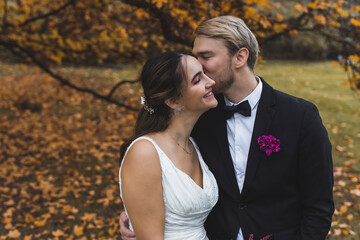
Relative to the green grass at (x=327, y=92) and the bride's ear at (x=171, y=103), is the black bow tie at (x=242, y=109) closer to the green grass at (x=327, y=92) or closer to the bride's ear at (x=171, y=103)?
the bride's ear at (x=171, y=103)

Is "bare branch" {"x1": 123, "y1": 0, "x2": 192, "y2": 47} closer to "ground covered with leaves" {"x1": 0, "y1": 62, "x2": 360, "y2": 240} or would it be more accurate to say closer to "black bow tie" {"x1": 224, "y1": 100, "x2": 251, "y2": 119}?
"ground covered with leaves" {"x1": 0, "y1": 62, "x2": 360, "y2": 240}

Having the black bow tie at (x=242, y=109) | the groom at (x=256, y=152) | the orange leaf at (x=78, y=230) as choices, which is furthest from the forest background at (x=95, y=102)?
the black bow tie at (x=242, y=109)

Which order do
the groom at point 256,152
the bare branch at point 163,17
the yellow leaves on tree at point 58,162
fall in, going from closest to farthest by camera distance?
the groom at point 256,152
the bare branch at point 163,17
the yellow leaves on tree at point 58,162

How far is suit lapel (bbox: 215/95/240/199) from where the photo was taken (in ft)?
7.26

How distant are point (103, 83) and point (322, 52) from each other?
11584mm

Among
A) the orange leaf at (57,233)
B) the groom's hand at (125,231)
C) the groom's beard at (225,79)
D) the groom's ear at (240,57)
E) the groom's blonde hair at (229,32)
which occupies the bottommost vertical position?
the orange leaf at (57,233)

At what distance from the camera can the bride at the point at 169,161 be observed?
2.03 meters

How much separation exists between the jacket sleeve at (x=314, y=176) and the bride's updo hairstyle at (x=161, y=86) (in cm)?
84

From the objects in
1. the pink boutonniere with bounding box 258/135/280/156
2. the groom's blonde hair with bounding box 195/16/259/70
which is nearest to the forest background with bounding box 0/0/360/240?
the groom's blonde hair with bounding box 195/16/259/70

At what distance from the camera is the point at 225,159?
226 centimetres

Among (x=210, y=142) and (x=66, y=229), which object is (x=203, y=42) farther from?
(x=66, y=229)

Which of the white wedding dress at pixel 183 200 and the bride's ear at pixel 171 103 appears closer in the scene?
the white wedding dress at pixel 183 200

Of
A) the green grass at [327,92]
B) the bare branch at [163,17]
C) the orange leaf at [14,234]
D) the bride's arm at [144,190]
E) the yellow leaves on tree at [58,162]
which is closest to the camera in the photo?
the bride's arm at [144,190]

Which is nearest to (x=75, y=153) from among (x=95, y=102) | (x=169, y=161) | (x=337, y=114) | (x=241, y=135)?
(x=95, y=102)
